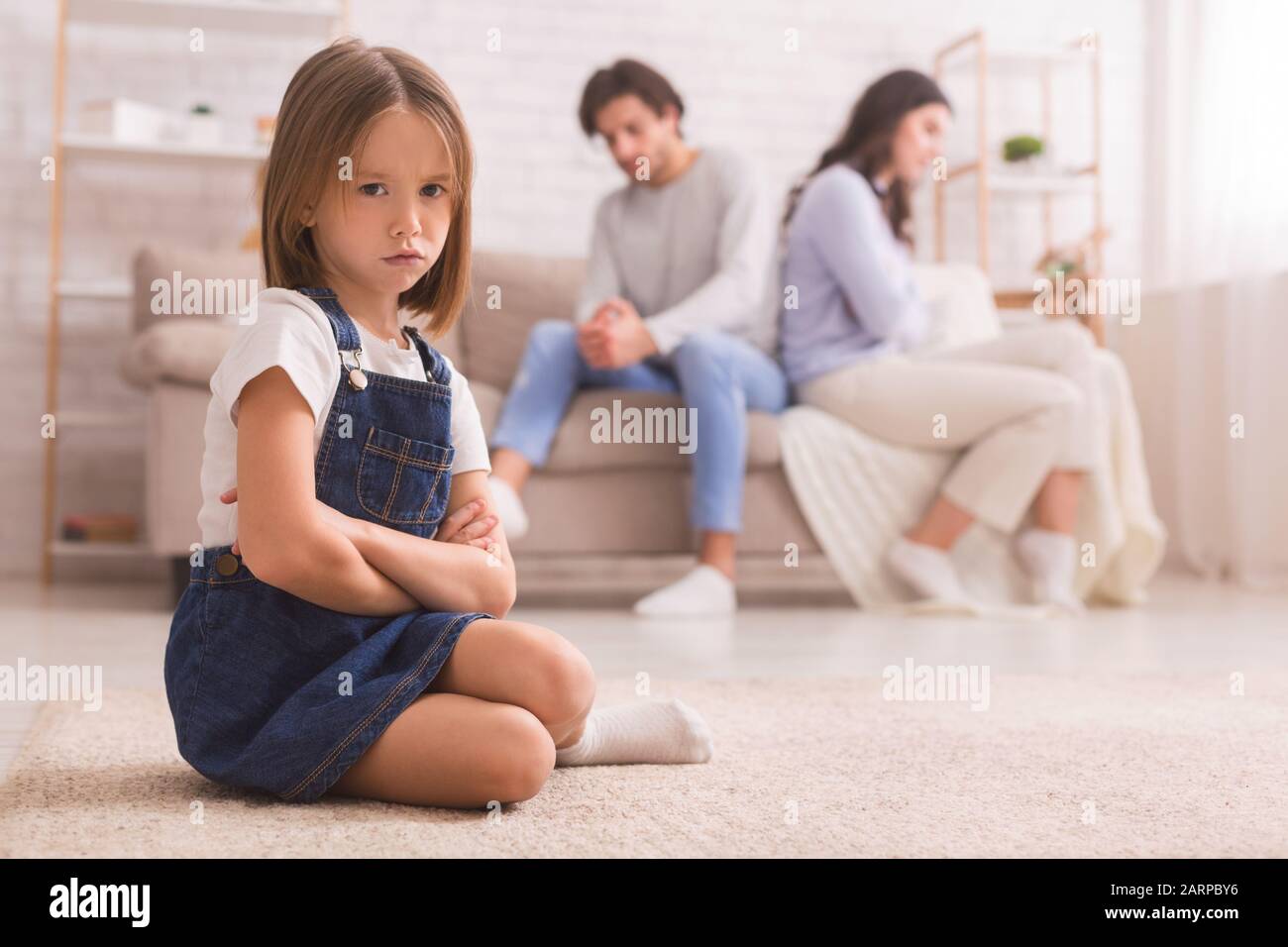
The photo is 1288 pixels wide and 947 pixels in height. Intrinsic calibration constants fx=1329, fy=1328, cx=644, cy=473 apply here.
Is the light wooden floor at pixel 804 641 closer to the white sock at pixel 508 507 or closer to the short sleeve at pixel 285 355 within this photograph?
the white sock at pixel 508 507

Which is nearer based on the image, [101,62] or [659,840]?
[659,840]

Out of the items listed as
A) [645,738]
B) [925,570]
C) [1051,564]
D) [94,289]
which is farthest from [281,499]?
[94,289]

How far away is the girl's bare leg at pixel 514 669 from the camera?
36.2 inches

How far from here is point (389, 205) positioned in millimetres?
934

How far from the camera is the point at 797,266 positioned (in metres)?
2.66

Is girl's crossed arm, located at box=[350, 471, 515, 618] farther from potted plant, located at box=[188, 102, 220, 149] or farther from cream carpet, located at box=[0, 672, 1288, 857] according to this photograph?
potted plant, located at box=[188, 102, 220, 149]

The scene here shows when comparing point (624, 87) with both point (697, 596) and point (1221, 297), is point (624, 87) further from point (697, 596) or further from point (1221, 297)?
point (1221, 297)

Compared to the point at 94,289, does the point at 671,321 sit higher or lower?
lower

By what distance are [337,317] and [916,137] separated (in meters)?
1.96

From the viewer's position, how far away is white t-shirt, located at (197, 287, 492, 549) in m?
0.88

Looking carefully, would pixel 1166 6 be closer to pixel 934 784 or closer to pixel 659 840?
pixel 934 784

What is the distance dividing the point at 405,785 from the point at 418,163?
434mm

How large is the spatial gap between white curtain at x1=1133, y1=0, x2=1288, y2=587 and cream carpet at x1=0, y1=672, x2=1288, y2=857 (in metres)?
1.99

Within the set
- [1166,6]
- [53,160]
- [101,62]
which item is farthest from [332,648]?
[1166,6]
